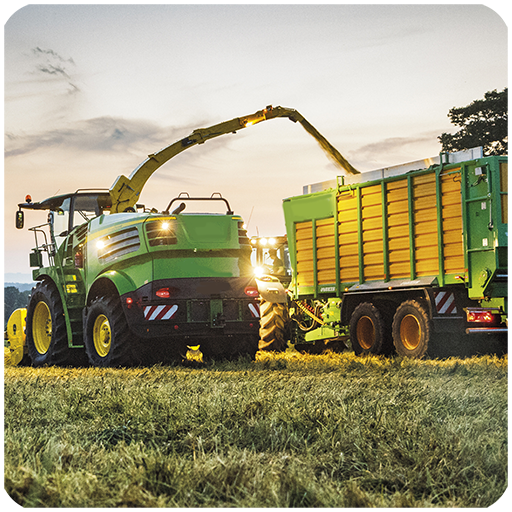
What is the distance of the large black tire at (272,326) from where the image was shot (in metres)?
15.1

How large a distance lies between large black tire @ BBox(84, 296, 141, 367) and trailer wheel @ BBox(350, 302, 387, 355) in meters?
4.46

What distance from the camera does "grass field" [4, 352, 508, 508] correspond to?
4434 mm

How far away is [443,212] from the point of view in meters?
13.0

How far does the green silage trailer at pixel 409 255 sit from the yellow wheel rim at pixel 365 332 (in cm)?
2

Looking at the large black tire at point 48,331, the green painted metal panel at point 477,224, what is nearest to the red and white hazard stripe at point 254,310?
the green painted metal panel at point 477,224

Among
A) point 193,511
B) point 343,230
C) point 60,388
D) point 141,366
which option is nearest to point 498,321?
point 343,230

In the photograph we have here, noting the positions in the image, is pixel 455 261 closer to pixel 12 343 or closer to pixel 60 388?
pixel 60 388

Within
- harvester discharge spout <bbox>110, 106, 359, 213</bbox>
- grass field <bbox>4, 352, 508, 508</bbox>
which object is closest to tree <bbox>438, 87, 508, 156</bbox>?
harvester discharge spout <bbox>110, 106, 359, 213</bbox>

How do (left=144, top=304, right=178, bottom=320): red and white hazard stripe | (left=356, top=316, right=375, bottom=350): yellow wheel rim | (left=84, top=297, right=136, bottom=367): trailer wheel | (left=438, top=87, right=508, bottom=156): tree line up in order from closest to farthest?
(left=144, top=304, right=178, bottom=320): red and white hazard stripe < (left=84, top=297, right=136, bottom=367): trailer wheel < (left=356, top=316, right=375, bottom=350): yellow wheel rim < (left=438, top=87, right=508, bottom=156): tree

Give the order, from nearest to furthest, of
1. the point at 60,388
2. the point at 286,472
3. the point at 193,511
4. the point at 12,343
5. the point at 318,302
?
the point at 193,511 < the point at 286,472 < the point at 60,388 < the point at 12,343 < the point at 318,302

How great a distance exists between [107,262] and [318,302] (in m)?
5.36

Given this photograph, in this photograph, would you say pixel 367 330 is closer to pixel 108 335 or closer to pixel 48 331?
pixel 108 335

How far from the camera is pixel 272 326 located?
15070 mm

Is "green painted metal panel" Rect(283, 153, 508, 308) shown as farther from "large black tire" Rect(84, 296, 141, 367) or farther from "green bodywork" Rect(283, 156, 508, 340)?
"large black tire" Rect(84, 296, 141, 367)
